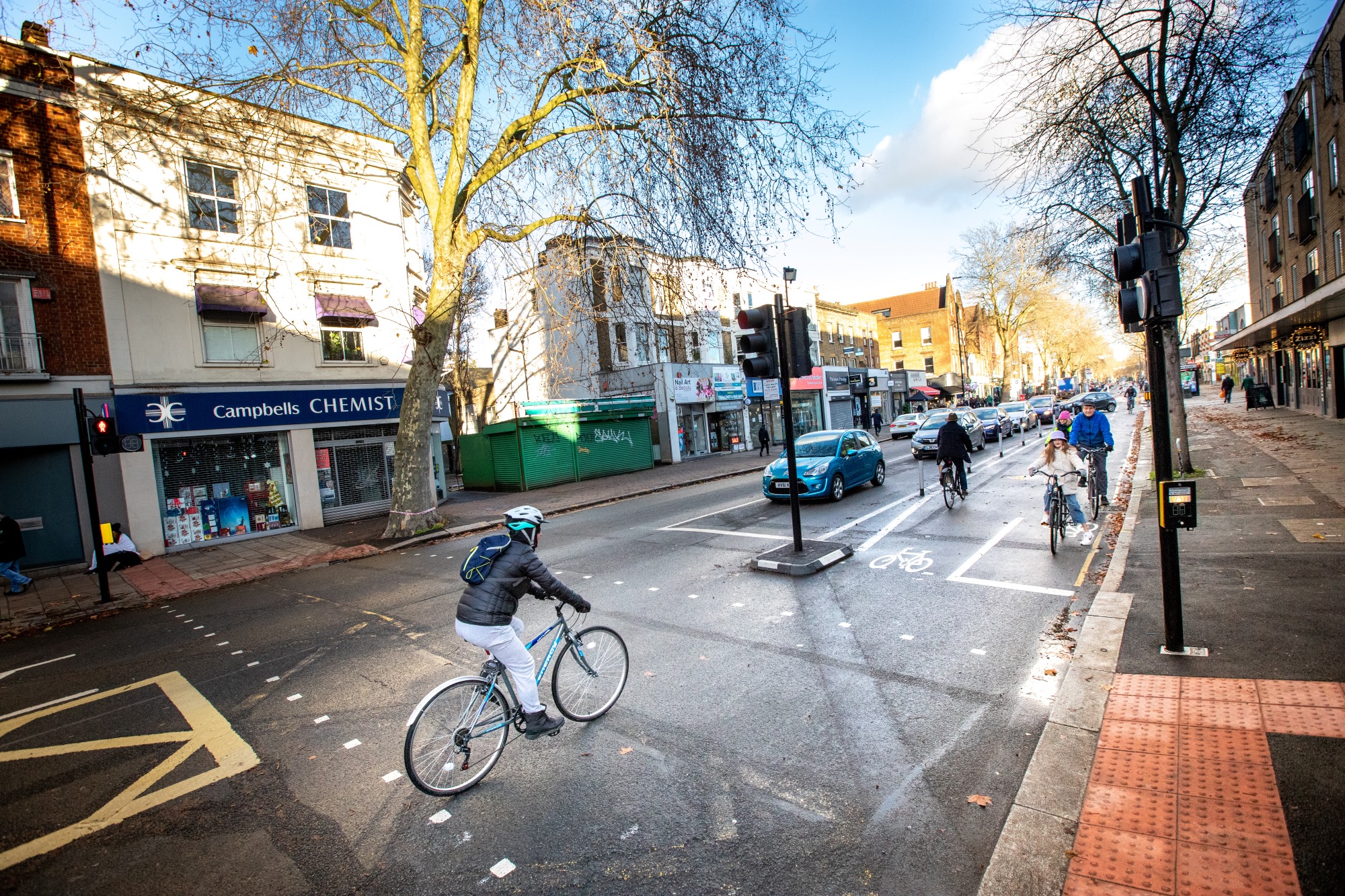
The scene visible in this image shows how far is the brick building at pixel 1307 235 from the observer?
1802cm

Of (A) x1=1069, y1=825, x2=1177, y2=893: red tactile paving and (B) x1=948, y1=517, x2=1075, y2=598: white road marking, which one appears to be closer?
(A) x1=1069, y1=825, x2=1177, y2=893: red tactile paving

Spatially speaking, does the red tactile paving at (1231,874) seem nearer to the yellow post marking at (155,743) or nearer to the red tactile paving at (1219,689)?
the red tactile paving at (1219,689)

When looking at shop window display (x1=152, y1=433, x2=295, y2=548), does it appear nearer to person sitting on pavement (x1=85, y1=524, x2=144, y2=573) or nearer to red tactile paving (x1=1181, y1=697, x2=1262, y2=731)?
person sitting on pavement (x1=85, y1=524, x2=144, y2=573)

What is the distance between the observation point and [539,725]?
13.9 ft

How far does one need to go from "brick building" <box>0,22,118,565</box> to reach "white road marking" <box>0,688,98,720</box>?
10200 millimetres

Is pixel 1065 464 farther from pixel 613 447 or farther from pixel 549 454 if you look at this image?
pixel 613 447

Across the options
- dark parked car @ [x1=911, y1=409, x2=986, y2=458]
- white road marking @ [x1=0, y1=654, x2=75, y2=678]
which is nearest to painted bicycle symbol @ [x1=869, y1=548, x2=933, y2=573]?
white road marking @ [x1=0, y1=654, x2=75, y2=678]

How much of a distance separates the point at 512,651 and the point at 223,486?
608 inches

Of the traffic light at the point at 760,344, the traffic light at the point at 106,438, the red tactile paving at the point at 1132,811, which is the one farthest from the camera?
the traffic light at the point at 106,438

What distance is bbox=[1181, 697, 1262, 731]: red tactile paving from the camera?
377 centimetres

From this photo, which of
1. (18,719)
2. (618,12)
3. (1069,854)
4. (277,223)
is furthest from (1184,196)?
(277,223)

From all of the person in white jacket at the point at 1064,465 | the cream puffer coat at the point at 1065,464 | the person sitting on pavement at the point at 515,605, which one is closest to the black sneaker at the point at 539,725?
the person sitting on pavement at the point at 515,605

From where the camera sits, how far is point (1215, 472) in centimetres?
1348

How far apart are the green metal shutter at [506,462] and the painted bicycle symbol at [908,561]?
52.7 feet
